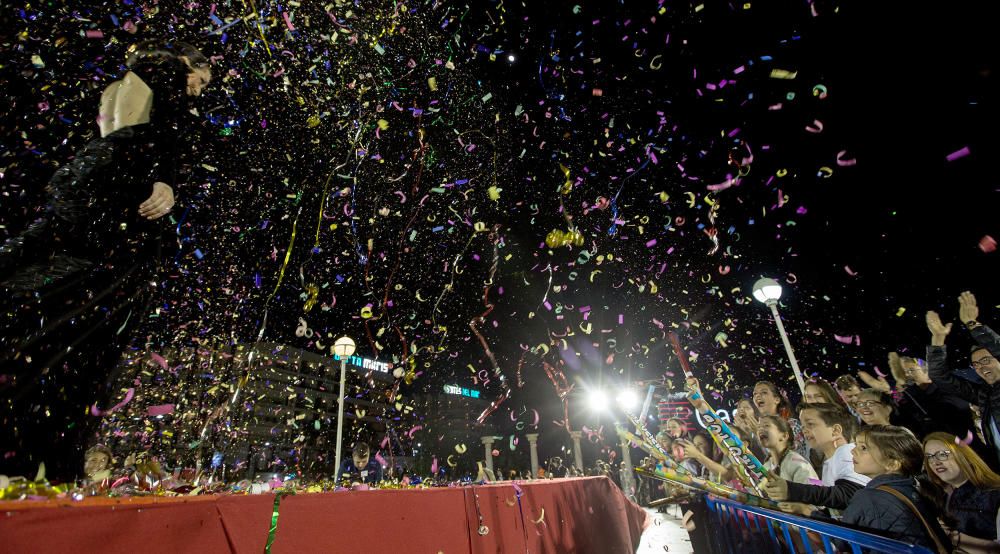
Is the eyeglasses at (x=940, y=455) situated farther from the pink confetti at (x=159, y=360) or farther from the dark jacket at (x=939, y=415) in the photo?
the pink confetti at (x=159, y=360)

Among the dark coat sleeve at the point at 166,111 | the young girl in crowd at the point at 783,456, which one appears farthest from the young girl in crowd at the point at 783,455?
the dark coat sleeve at the point at 166,111

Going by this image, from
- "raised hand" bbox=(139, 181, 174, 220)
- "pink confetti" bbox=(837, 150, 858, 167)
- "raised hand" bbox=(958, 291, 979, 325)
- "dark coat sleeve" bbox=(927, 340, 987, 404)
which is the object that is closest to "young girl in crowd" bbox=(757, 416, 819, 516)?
"dark coat sleeve" bbox=(927, 340, 987, 404)

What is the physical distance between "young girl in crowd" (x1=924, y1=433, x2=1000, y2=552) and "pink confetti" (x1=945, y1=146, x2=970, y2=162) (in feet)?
25.4

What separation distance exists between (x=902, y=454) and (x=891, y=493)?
1.97ft

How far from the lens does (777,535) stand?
121 inches

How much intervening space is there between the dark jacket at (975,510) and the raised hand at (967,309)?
250 cm

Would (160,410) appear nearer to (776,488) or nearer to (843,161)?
(776,488)

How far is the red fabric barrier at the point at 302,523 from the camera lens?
973mm

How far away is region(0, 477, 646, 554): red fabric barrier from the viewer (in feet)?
3.19

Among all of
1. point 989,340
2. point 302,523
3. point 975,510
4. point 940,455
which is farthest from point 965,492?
point 302,523

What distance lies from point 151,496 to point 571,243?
11.9m

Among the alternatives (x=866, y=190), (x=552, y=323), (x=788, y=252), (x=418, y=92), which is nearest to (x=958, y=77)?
(x=866, y=190)

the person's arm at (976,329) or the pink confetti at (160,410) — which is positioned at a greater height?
the pink confetti at (160,410)

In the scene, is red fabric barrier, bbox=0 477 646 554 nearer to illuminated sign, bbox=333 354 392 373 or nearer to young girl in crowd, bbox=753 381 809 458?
young girl in crowd, bbox=753 381 809 458
